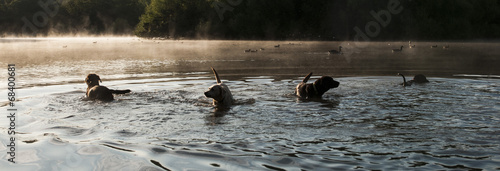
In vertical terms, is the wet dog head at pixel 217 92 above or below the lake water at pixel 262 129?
above

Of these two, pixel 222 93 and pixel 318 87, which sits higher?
pixel 318 87

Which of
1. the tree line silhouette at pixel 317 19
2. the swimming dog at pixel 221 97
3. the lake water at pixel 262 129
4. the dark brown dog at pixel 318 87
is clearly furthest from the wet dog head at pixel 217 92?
the tree line silhouette at pixel 317 19

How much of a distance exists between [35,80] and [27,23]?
96.5m

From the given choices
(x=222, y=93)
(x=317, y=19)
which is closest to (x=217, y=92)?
(x=222, y=93)

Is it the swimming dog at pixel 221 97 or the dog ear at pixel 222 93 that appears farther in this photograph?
the dog ear at pixel 222 93

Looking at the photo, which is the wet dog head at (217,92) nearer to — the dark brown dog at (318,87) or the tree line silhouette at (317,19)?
the dark brown dog at (318,87)

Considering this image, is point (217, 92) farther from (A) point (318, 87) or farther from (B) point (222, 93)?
(A) point (318, 87)

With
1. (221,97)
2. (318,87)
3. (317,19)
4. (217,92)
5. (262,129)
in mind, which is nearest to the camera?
(262,129)

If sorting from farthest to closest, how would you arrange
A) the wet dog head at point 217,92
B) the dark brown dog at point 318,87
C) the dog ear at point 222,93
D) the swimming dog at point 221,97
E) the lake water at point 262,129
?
the dark brown dog at point 318,87, the dog ear at point 222,93, the swimming dog at point 221,97, the wet dog head at point 217,92, the lake water at point 262,129

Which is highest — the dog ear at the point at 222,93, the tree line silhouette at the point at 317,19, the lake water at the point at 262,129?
the tree line silhouette at the point at 317,19

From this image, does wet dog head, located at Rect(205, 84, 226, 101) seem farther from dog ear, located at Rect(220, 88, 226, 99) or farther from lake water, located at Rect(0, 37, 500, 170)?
lake water, located at Rect(0, 37, 500, 170)

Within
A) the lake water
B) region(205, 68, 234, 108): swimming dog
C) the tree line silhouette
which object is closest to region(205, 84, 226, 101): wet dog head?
region(205, 68, 234, 108): swimming dog

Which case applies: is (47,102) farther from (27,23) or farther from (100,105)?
(27,23)

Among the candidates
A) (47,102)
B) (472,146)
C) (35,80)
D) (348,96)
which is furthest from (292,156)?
(35,80)
